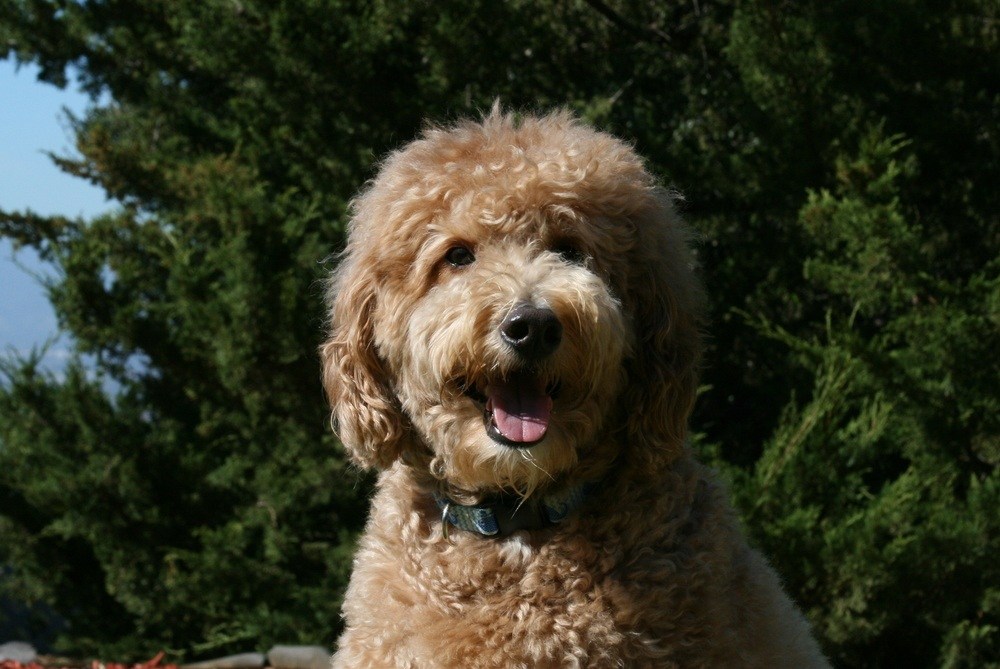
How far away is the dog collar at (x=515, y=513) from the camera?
8.83 feet

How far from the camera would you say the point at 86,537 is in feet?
22.8

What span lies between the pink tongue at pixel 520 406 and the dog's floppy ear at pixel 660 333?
0.26 meters

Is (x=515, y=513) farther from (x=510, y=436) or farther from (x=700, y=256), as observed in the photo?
(x=700, y=256)

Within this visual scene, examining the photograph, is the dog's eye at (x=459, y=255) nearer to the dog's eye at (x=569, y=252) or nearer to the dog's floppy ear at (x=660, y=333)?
the dog's eye at (x=569, y=252)

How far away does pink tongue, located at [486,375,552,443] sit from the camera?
2574 millimetres

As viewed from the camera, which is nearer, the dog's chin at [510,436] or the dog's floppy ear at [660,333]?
the dog's chin at [510,436]

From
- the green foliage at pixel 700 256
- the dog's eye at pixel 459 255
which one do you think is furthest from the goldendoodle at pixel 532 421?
the green foliage at pixel 700 256

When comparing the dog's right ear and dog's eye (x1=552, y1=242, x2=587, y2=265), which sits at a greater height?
dog's eye (x1=552, y1=242, x2=587, y2=265)

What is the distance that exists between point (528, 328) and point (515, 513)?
0.50 m

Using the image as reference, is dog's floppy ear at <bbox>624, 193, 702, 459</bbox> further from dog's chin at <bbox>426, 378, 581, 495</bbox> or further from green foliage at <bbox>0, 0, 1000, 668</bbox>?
green foliage at <bbox>0, 0, 1000, 668</bbox>

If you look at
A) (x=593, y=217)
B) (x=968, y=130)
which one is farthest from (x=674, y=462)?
(x=968, y=130)

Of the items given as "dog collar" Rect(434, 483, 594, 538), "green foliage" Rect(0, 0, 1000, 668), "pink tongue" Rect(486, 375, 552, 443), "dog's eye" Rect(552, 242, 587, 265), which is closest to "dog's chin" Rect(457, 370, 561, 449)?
"pink tongue" Rect(486, 375, 552, 443)

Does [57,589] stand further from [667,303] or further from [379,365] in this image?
[667,303]

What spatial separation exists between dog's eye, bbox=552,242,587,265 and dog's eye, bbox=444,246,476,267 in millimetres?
207
